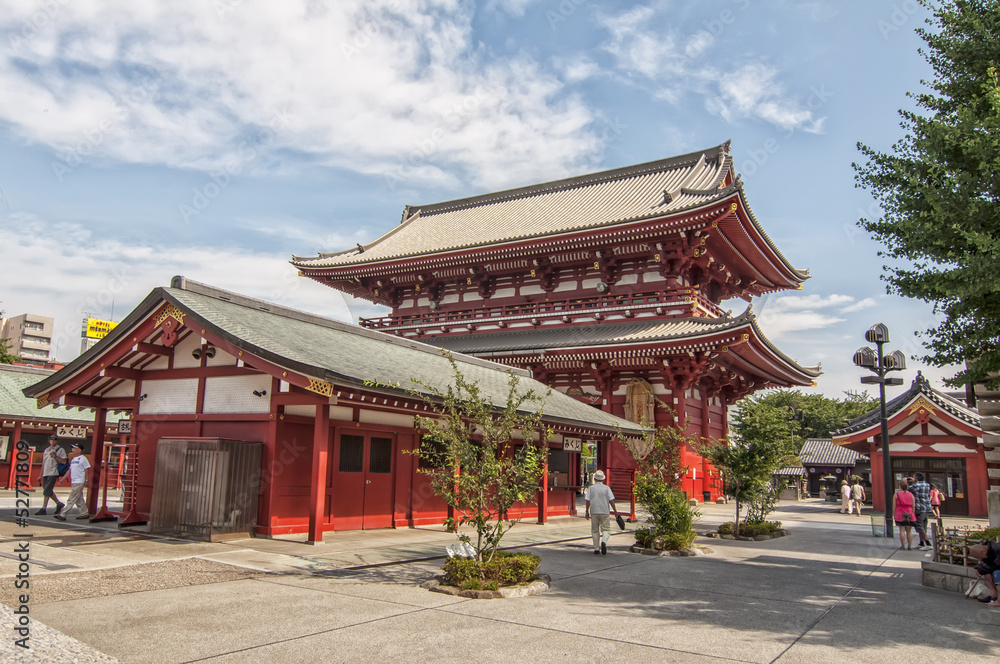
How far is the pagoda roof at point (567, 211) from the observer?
96.3ft

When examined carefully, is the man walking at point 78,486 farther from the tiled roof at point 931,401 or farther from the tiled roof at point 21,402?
the tiled roof at point 931,401

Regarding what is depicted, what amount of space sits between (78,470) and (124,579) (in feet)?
30.6

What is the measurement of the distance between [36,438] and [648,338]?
24.6 m

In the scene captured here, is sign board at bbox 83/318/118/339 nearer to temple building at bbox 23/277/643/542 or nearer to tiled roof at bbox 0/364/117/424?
tiled roof at bbox 0/364/117/424

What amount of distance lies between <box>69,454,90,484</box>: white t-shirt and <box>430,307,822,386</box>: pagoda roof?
616 inches

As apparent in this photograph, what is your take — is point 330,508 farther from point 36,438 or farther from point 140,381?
point 36,438

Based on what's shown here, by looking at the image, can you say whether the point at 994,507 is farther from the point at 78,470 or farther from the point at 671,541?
the point at 78,470

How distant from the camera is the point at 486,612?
27.3ft

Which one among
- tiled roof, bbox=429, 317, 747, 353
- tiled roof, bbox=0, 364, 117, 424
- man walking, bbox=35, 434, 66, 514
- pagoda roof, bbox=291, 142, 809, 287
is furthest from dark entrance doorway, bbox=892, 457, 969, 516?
tiled roof, bbox=0, 364, 117, 424

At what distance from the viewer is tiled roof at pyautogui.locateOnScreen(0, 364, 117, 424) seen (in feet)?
85.6

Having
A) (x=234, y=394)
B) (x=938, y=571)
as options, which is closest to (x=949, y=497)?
(x=938, y=571)

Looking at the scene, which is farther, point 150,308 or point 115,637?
point 150,308

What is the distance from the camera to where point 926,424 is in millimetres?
30797

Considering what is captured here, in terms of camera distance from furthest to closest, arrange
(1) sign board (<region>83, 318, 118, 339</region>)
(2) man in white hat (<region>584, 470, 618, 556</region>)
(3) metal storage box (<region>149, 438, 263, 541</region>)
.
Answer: (1) sign board (<region>83, 318, 118, 339</region>), (2) man in white hat (<region>584, 470, 618, 556</region>), (3) metal storage box (<region>149, 438, 263, 541</region>)
